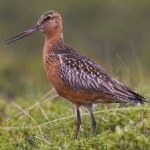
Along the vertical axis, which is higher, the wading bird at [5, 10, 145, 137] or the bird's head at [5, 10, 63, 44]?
the bird's head at [5, 10, 63, 44]

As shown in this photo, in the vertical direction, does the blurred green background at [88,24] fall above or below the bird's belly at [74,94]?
above

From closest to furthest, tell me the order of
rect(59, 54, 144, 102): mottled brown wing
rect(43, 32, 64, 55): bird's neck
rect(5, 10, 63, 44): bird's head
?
rect(59, 54, 144, 102): mottled brown wing
rect(43, 32, 64, 55): bird's neck
rect(5, 10, 63, 44): bird's head

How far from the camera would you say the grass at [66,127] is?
26.5ft

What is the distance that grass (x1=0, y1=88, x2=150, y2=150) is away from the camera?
809cm

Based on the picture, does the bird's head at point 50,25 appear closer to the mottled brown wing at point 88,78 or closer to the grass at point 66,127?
the mottled brown wing at point 88,78

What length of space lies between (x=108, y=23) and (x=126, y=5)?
1435 millimetres

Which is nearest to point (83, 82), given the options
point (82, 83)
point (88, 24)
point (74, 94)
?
point (82, 83)

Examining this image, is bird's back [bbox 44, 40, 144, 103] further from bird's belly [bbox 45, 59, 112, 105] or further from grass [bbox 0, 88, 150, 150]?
grass [bbox 0, 88, 150, 150]

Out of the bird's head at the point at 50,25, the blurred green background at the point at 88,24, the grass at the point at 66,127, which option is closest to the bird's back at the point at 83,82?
the grass at the point at 66,127

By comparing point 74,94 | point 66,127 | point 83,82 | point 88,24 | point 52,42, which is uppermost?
point 88,24

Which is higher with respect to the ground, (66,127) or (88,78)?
(88,78)

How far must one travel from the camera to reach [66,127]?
34.4 ft


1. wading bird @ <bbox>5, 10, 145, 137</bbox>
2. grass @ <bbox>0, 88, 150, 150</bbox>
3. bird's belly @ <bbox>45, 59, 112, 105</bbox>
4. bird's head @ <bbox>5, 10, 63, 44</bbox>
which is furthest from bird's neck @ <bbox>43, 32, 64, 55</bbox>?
grass @ <bbox>0, 88, 150, 150</bbox>

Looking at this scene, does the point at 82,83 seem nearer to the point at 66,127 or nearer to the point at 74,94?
the point at 74,94
